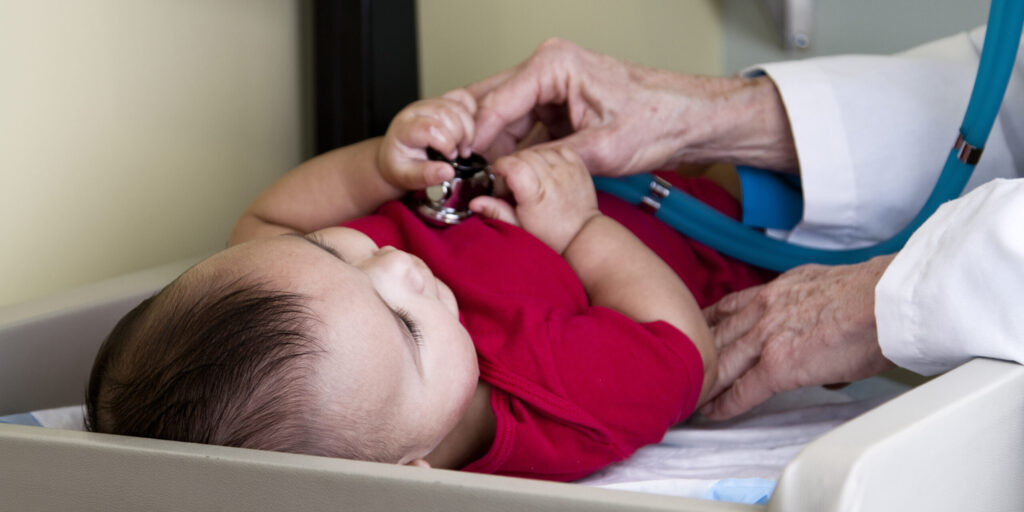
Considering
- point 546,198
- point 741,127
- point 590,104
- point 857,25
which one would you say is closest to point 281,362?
point 546,198

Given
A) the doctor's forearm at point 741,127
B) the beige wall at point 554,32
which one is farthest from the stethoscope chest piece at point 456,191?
the beige wall at point 554,32

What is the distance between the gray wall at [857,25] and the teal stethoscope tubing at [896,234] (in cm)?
70

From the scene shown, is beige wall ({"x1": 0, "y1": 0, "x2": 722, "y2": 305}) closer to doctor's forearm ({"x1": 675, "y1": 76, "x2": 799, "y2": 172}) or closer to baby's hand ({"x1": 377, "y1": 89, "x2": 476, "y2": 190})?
baby's hand ({"x1": 377, "y1": 89, "x2": 476, "y2": 190})

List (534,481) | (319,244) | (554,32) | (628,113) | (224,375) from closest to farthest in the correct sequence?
(534,481), (224,375), (319,244), (628,113), (554,32)

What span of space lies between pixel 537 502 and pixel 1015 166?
84 centimetres

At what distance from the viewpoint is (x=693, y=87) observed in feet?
3.43

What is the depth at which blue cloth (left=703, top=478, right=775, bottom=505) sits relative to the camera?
23.6 inches

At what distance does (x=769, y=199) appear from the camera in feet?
3.47

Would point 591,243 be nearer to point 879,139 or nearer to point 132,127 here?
point 879,139

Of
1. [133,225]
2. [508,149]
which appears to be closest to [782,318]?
[508,149]

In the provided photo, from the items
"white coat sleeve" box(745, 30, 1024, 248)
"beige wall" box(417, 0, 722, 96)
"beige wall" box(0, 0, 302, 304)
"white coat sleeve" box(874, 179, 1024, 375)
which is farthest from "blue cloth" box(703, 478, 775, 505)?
"beige wall" box(417, 0, 722, 96)

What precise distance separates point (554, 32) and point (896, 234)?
2.53 ft

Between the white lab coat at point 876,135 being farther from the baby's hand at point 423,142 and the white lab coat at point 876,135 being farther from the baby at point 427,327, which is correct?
the baby's hand at point 423,142

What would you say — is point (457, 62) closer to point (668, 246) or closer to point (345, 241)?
point (668, 246)
